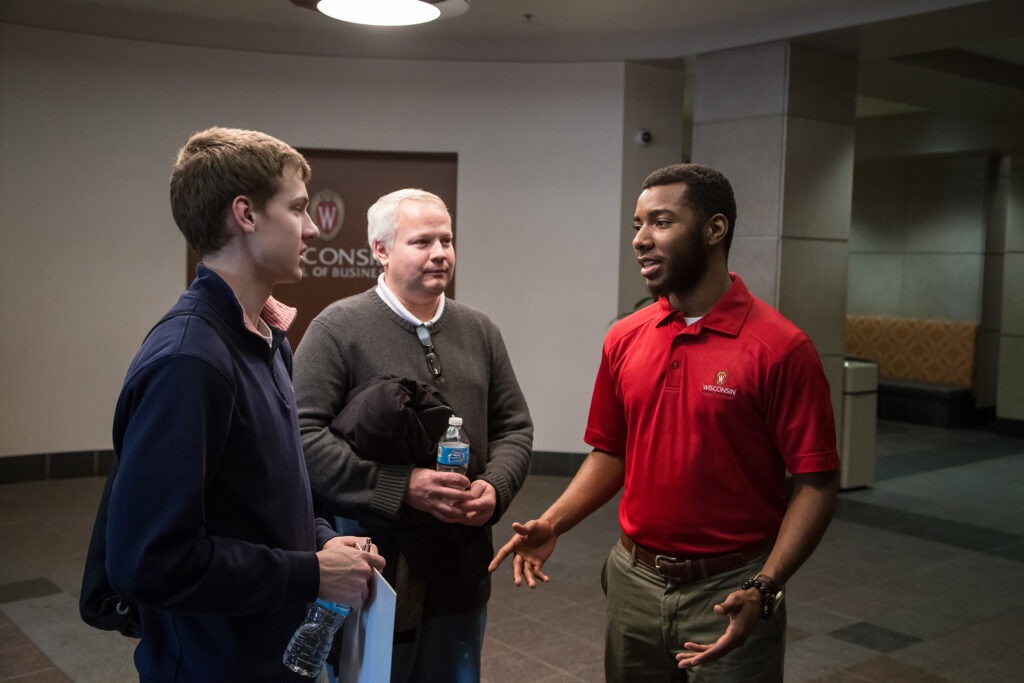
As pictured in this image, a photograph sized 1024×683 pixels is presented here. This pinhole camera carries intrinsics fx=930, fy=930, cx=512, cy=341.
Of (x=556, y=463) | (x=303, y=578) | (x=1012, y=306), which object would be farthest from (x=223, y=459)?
(x=1012, y=306)

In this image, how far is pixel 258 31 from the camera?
23.0ft

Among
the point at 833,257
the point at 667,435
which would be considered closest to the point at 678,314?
the point at 667,435

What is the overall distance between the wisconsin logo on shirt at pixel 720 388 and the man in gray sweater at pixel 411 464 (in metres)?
0.64

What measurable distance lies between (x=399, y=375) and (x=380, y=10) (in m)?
1.97

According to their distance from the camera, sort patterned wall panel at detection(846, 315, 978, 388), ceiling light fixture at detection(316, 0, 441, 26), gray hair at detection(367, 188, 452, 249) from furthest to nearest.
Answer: patterned wall panel at detection(846, 315, 978, 388) → ceiling light fixture at detection(316, 0, 441, 26) → gray hair at detection(367, 188, 452, 249)

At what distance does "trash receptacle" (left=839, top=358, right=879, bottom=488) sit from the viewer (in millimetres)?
7094

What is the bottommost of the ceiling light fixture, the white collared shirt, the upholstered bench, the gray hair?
the upholstered bench

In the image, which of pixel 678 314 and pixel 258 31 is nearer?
pixel 678 314

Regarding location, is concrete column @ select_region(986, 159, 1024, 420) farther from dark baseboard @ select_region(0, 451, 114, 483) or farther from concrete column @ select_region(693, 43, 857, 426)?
dark baseboard @ select_region(0, 451, 114, 483)

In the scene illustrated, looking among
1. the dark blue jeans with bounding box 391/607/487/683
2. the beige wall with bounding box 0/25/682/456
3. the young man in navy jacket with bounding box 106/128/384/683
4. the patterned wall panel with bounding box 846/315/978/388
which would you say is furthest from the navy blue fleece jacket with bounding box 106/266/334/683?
the patterned wall panel with bounding box 846/315/978/388

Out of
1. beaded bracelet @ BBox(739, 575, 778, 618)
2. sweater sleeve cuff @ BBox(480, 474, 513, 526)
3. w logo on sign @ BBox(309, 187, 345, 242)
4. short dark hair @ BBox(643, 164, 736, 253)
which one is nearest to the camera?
beaded bracelet @ BBox(739, 575, 778, 618)

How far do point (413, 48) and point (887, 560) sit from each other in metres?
5.01

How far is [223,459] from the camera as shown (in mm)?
1580

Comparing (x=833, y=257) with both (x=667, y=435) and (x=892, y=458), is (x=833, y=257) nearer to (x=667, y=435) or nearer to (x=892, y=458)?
(x=892, y=458)
